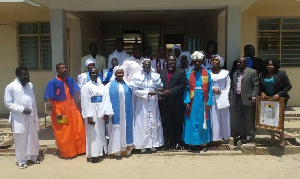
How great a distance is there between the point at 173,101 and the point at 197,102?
421 mm

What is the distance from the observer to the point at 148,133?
18.8 feet

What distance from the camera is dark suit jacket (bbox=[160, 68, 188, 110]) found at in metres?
5.64

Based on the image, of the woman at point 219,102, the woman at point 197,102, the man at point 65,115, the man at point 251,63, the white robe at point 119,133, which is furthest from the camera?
the man at point 251,63

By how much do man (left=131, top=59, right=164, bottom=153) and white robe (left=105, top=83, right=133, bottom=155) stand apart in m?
0.22

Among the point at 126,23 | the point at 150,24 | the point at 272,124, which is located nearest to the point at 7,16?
the point at 126,23

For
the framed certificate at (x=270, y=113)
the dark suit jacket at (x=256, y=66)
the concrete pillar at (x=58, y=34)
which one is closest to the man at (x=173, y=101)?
the dark suit jacket at (x=256, y=66)

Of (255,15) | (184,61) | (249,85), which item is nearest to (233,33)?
(184,61)

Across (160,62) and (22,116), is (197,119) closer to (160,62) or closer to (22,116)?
(160,62)

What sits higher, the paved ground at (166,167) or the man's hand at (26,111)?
the man's hand at (26,111)

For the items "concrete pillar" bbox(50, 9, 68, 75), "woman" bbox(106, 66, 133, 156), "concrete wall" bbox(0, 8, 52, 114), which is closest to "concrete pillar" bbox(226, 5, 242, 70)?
"woman" bbox(106, 66, 133, 156)

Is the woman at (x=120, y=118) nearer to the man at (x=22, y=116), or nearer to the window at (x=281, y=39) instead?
the man at (x=22, y=116)

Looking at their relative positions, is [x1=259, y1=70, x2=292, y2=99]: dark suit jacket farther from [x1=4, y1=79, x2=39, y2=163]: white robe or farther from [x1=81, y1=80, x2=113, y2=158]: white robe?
[x1=4, y1=79, x2=39, y2=163]: white robe

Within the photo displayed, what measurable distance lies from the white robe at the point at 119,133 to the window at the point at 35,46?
4682mm

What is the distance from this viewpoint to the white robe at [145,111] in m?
5.67
